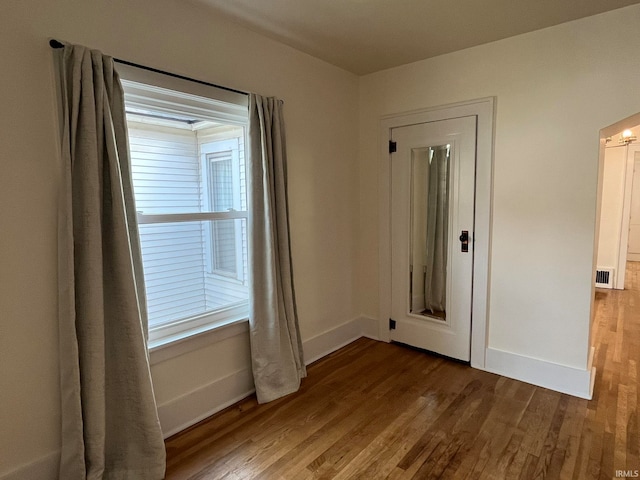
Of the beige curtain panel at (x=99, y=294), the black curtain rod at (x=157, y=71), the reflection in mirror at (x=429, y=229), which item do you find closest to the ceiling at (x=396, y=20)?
the black curtain rod at (x=157, y=71)

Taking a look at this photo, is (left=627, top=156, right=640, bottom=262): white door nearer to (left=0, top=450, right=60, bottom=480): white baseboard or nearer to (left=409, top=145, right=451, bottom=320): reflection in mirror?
(left=409, top=145, right=451, bottom=320): reflection in mirror

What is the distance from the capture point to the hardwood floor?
192 centimetres

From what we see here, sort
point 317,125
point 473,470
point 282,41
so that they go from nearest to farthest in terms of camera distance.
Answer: point 473,470
point 282,41
point 317,125

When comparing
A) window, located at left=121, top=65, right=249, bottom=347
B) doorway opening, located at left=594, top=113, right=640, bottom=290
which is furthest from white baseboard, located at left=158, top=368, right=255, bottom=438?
doorway opening, located at left=594, top=113, right=640, bottom=290

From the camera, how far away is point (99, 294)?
5.64ft

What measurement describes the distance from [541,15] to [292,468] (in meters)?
3.04

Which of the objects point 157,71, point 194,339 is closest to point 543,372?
point 194,339

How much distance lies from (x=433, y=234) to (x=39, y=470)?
2.95 meters

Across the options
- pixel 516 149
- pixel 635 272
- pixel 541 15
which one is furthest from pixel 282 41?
pixel 635 272

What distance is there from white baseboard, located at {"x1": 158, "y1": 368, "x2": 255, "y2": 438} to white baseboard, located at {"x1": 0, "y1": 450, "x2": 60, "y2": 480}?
0.52 m

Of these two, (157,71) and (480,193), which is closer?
(157,71)

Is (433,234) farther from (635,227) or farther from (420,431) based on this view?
(635,227)

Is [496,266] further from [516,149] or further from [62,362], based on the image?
[62,362]

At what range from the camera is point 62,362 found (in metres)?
1.71
